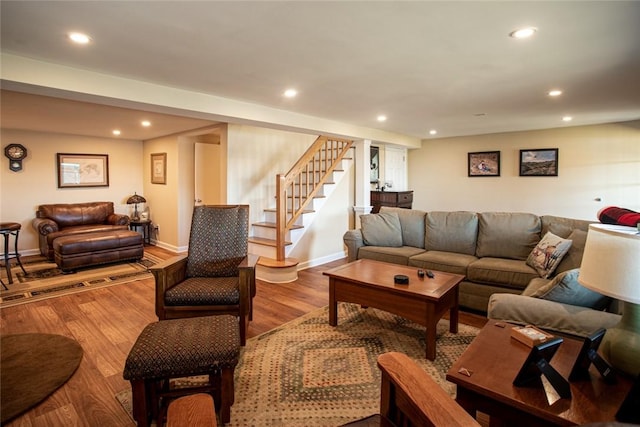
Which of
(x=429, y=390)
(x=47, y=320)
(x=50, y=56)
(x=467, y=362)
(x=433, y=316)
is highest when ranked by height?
(x=50, y=56)

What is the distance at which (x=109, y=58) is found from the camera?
2537 millimetres

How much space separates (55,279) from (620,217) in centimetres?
625

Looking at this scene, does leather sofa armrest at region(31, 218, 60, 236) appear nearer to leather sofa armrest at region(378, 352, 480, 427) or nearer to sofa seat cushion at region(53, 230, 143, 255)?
sofa seat cushion at region(53, 230, 143, 255)

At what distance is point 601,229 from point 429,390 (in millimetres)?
881

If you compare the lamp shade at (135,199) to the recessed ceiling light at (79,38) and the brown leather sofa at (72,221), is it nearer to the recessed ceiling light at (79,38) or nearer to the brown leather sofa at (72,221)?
the brown leather sofa at (72,221)

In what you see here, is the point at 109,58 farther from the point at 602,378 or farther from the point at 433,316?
the point at 602,378

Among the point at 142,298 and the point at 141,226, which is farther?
the point at 141,226

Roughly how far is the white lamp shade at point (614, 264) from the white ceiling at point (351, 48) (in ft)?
4.55

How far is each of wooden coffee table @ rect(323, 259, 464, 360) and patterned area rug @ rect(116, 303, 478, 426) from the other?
190mm

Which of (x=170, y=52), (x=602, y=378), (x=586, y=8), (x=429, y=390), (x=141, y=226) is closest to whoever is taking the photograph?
(x=429, y=390)

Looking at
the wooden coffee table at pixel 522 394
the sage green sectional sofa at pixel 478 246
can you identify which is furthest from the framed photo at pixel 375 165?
the wooden coffee table at pixel 522 394

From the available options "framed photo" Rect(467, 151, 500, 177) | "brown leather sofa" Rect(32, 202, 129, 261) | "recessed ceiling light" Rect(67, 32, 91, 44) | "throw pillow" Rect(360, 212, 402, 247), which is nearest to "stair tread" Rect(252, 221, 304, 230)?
"throw pillow" Rect(360, 212, 402, 247)

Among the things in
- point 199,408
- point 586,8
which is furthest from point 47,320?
point 586,8

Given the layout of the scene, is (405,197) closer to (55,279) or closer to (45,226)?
(55,279)
